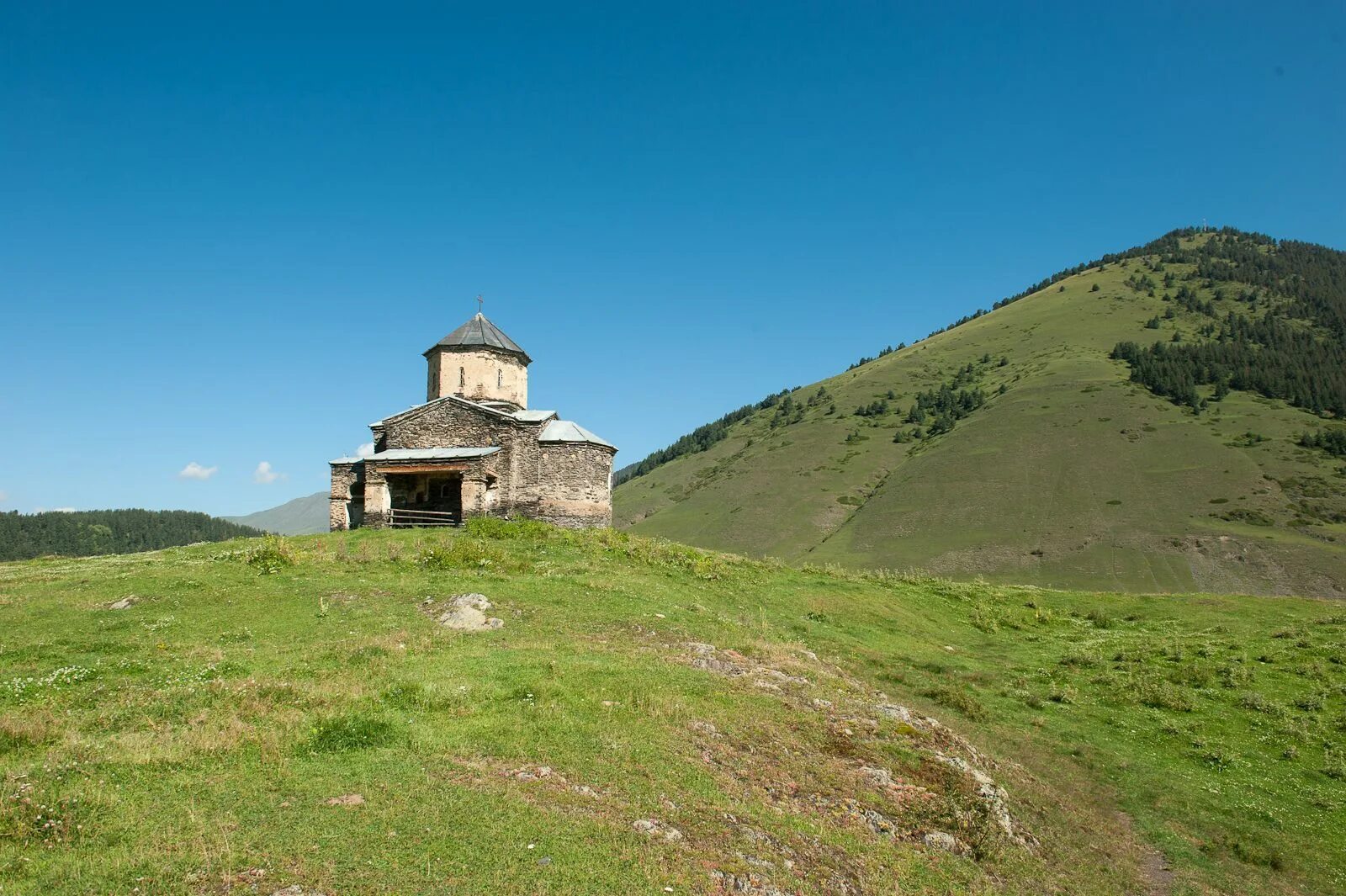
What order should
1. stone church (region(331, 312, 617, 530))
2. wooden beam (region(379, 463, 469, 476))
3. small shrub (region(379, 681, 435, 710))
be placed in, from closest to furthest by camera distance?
small shrub (region(379, 681, 435, 710))
wooden beam (region(379, 463, 469, 476))
stone church (region(331, 312, 617, 530))

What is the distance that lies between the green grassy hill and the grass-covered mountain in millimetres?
61723

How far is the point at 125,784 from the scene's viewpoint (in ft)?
25.6

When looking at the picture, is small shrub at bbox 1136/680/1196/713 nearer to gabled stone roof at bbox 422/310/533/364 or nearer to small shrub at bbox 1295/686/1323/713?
small shrub at bbox 1295/686/1323/713

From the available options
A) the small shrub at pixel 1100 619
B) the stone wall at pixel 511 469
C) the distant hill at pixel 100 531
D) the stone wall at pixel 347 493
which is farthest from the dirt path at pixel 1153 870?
the distant hill at pixel 100 531

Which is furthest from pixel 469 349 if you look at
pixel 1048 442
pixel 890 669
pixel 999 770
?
pixel 1048 442

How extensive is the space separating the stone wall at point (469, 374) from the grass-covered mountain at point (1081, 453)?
182 ft

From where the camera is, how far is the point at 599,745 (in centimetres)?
993

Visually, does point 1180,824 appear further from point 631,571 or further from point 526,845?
point 631,571

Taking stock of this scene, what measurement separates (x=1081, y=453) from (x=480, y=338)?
88888 mm

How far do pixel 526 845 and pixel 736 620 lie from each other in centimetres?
1382

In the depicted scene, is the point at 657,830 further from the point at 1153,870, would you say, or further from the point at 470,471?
the point at 470,471

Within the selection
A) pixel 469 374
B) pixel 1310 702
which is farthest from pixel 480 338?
pixel 1310 702

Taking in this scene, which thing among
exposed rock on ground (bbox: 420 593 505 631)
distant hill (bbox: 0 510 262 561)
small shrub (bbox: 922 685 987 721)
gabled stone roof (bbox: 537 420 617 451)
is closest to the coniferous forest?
gabled stone roof (bbox: 537 420 617 451)

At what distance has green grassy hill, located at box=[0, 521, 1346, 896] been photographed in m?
7.14
